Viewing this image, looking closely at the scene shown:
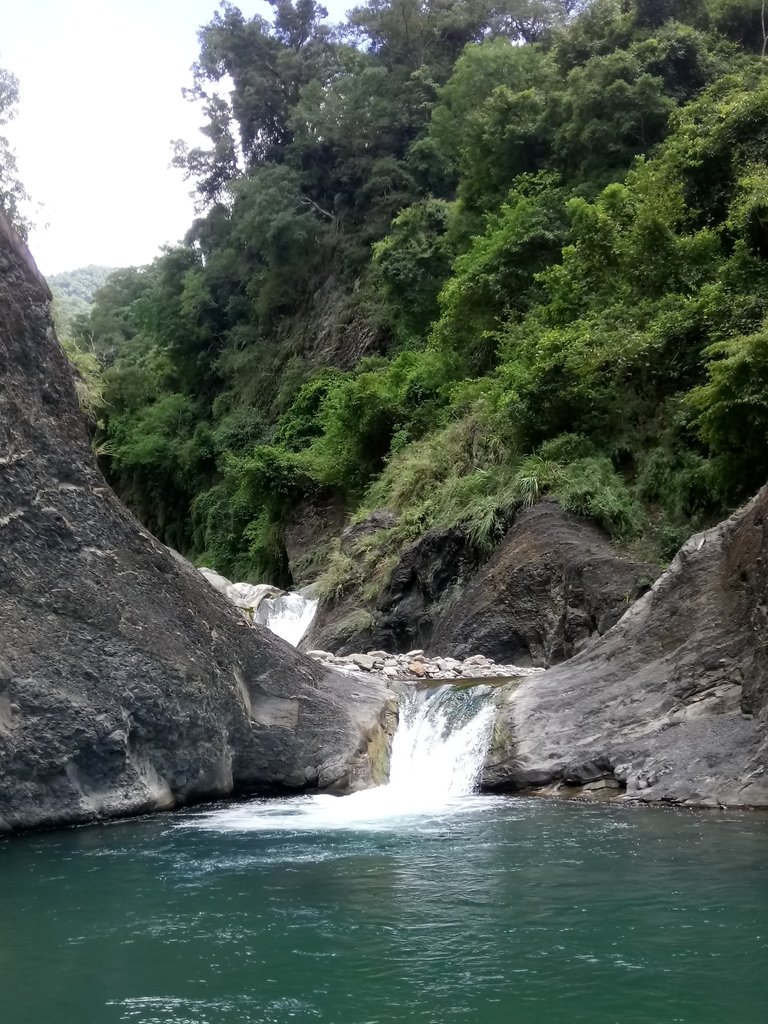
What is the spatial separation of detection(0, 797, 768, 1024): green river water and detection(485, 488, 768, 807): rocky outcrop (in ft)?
2.61

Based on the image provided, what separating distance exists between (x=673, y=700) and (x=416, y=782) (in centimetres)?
342

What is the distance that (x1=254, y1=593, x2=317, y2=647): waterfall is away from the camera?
23094 mm

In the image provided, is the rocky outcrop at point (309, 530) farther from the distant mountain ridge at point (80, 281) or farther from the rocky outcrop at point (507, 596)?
the distant mountain ridge at point (80, 281)

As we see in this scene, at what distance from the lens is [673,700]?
38.1 feet

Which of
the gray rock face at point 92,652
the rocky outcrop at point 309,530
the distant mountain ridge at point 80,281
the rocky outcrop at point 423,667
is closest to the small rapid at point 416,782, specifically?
the gray rock face at point 92,652

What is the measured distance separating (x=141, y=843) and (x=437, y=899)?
3512 mm

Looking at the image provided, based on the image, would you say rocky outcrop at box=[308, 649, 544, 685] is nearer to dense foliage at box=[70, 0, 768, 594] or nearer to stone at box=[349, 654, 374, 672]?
stone at box=[349, 654, 374, 672]

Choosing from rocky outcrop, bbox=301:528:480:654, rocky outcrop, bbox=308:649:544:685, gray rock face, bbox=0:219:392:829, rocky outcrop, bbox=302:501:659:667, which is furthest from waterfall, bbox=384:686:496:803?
rocky outcrop, bbox=301:528:480:654

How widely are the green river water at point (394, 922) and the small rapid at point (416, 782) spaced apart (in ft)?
1.35

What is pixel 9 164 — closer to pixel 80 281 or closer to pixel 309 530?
pixel 309 530

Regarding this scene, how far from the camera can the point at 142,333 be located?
175 ft

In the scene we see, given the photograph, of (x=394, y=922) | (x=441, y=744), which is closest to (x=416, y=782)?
(x=441, y=744)

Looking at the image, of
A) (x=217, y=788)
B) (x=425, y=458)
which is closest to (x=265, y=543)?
(x=425, y=458)

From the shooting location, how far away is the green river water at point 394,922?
536 centimetres
